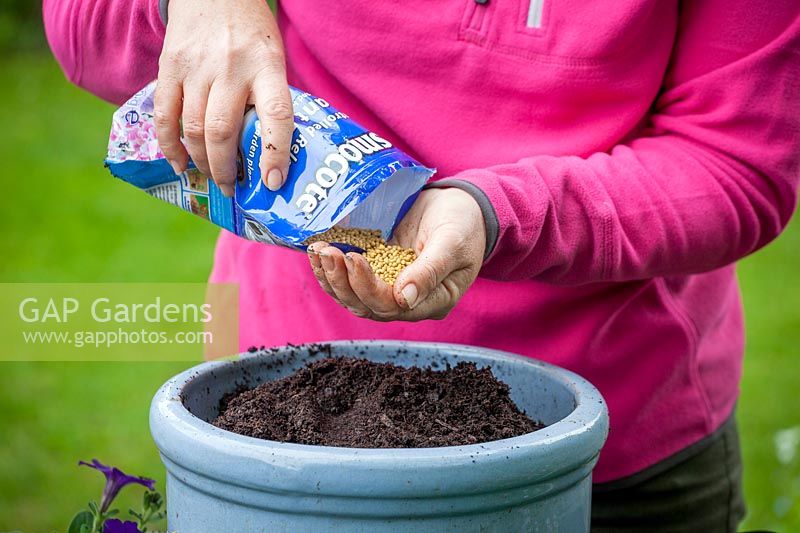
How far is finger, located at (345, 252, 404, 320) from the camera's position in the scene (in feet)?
2.78

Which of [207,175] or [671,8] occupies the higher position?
[671,8]

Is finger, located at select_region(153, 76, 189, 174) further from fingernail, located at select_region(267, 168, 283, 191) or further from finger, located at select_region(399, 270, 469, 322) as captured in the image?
finger, located at select_region(399, 270, 469, 322)

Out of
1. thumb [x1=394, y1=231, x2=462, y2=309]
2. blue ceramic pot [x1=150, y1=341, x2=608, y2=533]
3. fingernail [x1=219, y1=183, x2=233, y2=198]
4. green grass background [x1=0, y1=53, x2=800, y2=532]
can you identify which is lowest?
green grass background [x1=0, y1=53, x2=800, y2=532]

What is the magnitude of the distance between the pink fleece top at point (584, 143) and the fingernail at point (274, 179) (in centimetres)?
21

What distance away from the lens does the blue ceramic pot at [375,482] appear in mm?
761

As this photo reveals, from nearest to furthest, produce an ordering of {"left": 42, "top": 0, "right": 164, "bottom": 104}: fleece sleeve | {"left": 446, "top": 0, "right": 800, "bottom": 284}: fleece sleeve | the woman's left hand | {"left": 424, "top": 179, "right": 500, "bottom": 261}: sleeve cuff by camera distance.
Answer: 1. the woman's left hand
2. {"left": 424, "top": 179, "right": 500, "bottom": 261}: sleeve cuff
3. {"left": 446, "top": 0, "right": 800, "bottom": 284}: fleece sleeve
4. {"left": 42, "top": 0, "right": 164, "bottom": 104}: fleece sleeve

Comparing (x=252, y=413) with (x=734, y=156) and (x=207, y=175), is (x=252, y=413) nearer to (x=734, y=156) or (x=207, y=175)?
(x=207, y=175)

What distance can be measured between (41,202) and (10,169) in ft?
1.78

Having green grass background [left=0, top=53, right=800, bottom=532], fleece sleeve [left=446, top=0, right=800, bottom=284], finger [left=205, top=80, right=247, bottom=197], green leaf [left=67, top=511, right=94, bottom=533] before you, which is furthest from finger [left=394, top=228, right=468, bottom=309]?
green grass background [left=0, top=53, right=800, bottom=532]

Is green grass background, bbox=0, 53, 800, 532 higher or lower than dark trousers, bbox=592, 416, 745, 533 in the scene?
lower

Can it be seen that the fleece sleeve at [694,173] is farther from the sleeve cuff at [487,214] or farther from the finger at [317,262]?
the finger at [317,262]

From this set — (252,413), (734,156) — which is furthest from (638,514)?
(252,413)

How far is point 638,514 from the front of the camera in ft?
4.33

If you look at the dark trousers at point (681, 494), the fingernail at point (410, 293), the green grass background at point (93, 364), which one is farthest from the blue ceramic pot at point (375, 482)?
the green grass background at point (93, 364)
